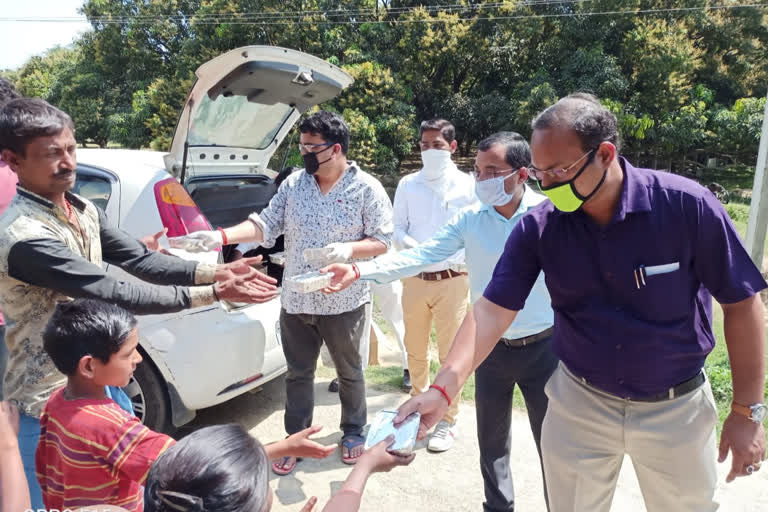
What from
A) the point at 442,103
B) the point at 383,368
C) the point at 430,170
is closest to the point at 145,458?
the point at 430,170

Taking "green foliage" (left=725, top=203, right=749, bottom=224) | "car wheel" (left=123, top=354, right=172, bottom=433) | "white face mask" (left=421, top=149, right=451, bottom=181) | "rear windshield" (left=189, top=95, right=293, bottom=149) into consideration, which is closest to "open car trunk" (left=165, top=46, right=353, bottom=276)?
"rear windshield" (left=189, top=95, right=293, bottom=149)

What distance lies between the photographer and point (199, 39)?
16.5m

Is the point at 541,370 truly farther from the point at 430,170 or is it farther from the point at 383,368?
the point at 383,368

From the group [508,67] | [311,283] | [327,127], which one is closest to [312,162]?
[327,127]

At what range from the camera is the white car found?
3035 millimetres

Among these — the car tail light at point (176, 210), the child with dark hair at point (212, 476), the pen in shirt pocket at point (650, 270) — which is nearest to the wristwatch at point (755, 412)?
the pen in shirt pocket at point (650, 270)

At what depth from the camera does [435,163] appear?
3742 mm

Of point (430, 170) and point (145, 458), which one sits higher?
point (430, 170)

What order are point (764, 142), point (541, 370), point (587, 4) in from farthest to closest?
1. point (587, 4)
2. point (764, 142)
3. point (541, 370)

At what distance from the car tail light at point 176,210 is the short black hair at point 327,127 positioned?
75cm

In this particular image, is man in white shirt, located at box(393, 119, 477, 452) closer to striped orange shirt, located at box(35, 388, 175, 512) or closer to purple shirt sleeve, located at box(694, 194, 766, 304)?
purple shirt sleeve, located at box(694, 194, 766, 304)

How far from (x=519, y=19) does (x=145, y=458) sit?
16.3 m

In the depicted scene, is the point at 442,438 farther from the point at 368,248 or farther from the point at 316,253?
the point at 316,253

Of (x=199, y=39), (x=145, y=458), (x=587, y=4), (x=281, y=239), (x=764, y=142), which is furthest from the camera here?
(x=199, y=39)
